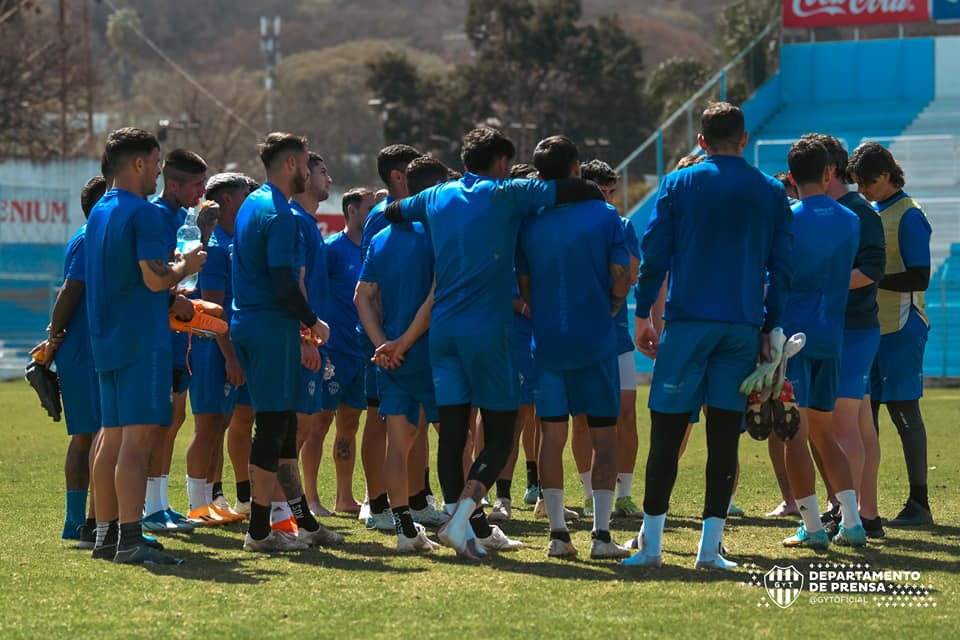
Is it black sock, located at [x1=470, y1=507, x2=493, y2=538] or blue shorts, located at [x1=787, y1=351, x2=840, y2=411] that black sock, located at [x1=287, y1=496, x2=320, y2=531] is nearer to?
black sock, located at [x1=470, y1=507, x2=493, y2=538]

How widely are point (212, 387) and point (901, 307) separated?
14.1 feet

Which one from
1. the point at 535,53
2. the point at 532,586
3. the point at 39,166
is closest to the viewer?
the point at 532,586

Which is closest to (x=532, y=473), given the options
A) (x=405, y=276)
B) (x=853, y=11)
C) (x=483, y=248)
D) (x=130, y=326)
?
(x=405, y=276)

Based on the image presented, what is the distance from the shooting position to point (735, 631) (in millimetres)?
5660

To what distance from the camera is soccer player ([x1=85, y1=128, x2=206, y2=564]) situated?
7250 millimetres

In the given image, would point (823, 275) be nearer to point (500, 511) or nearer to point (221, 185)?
point (500, 511)

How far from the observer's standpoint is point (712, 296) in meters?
6.82

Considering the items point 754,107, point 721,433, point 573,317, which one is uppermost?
point 754,107

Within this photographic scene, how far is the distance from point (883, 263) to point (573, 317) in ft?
6.57

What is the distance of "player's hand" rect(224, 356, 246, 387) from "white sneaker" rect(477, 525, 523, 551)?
1877 millimetres

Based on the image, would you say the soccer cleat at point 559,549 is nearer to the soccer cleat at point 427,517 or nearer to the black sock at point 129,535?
the soccer cleat at point 427,517

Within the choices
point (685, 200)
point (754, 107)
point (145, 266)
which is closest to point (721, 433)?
point (685, 200)

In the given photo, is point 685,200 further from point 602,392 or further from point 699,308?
point 602,392

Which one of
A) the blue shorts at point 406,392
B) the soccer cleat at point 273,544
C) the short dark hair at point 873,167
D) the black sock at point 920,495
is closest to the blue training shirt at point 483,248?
the blue shorts at point 406,392
